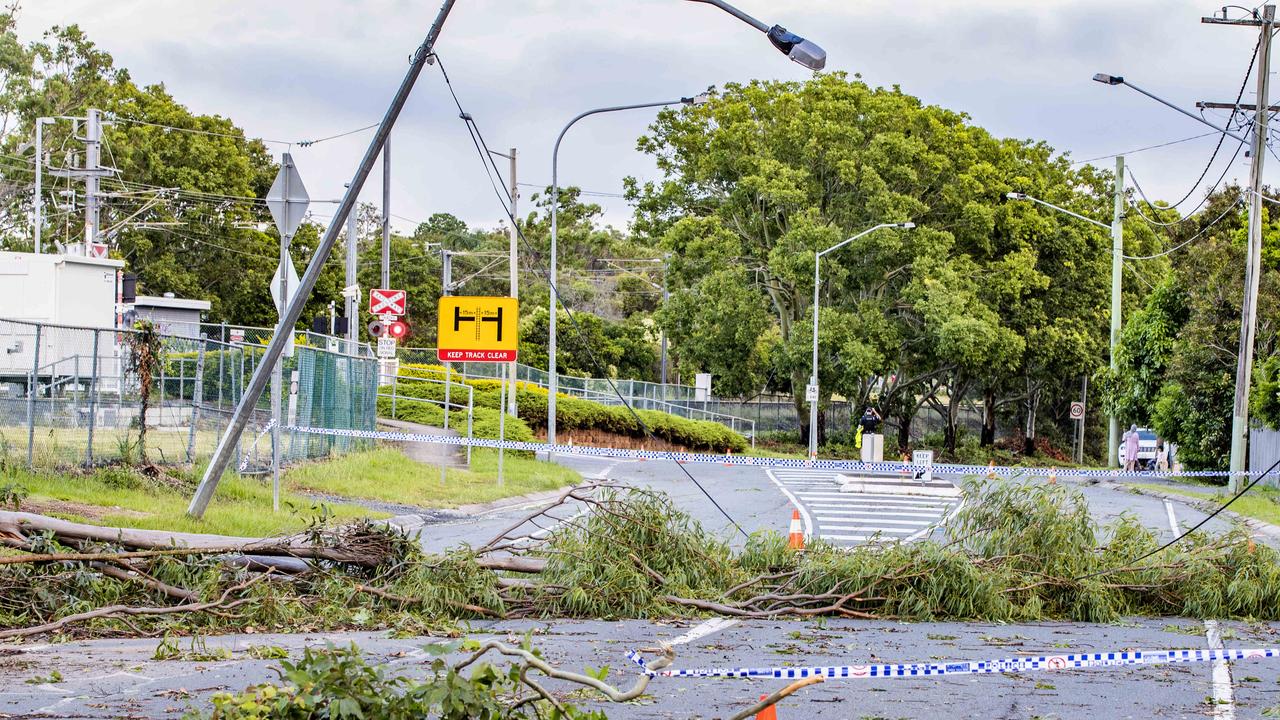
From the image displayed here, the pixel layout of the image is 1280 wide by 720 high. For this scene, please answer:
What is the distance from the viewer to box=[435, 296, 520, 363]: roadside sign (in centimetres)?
2298

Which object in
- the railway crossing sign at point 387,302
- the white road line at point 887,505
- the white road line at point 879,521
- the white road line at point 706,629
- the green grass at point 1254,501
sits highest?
the railway crossing sign at point 387,302

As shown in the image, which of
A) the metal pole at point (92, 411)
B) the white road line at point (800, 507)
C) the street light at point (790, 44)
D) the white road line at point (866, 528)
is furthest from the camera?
the white road line at point (866, 528)

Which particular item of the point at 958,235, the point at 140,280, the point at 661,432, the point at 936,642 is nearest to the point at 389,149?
the point at 661,432

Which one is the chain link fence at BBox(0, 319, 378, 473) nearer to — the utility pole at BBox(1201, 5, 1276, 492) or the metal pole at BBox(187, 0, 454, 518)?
the metal pole at BBox(187, 0, 454, 518)

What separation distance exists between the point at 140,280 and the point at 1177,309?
44958 millimetres

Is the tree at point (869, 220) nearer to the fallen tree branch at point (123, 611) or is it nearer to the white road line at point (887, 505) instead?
the white road line at point (887, 505)

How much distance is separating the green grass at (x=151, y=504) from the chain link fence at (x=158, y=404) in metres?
0.67

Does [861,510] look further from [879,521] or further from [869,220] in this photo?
[869,220]

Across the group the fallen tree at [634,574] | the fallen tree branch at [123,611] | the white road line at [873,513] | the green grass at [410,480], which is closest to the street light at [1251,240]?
the white road line at [873,513]

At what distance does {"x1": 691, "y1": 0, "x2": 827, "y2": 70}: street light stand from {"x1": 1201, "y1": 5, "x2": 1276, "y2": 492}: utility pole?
58.2 feet

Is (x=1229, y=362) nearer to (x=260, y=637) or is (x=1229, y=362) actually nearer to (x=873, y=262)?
(x=873, y=262)

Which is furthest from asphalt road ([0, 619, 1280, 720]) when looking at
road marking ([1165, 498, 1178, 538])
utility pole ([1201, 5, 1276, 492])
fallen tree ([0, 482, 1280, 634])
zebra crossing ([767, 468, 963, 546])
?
utility pole ([1201, 5, 1276, 492])

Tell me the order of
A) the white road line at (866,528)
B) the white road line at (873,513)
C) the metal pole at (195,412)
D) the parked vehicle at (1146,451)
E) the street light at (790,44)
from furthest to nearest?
1. the parked vehicle at (1146,451)
2. the white road line at (873,513)
3. the white road line at (866,528)
4. the metal pole at (195,412)
5. the street light at (790,44)

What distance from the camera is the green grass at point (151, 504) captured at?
14219 millimetres
